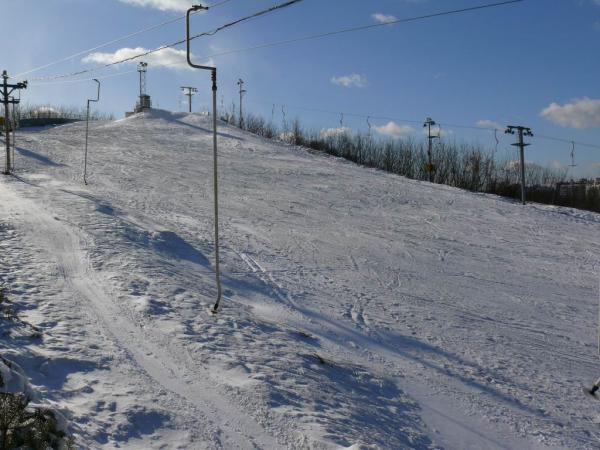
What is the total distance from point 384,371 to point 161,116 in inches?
1414

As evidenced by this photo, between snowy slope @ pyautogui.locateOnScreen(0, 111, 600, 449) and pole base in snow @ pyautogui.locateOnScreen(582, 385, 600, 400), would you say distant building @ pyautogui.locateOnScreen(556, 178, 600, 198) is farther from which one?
pole base in snow @ pyautogui.locateOnScreen(582, 385, 600, 400)

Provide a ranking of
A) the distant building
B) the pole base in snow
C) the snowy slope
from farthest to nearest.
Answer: the distant building
the pole base in snow
the snowy slope

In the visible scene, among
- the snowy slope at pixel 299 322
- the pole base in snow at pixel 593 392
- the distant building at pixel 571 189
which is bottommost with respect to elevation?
the pole base in snow at pixel 593 392

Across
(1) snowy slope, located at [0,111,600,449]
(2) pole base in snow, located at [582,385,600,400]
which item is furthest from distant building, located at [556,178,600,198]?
(2) pole base in snow, located at [582,385,600,400]

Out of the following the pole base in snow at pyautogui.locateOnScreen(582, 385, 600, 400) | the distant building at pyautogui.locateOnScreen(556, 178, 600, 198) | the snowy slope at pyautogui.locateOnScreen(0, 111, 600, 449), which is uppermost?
the distant building at pyautogui.locateOnScreen(556, 178, 600, 198)

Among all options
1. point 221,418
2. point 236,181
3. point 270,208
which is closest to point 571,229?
point 270,208

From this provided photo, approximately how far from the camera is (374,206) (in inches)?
691

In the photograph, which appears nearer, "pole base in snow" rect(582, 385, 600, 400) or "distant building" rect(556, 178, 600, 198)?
"pole base in snow" rect(582, 385, 600, 400)

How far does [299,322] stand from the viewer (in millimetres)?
7688

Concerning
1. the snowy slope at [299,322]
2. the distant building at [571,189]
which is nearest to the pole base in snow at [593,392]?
the snowy slope at [299,322]

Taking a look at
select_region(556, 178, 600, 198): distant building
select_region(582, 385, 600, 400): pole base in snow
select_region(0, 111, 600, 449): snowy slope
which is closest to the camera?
select_region(0, 111, 600, 449): snowy slope

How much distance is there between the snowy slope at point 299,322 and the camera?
495cm

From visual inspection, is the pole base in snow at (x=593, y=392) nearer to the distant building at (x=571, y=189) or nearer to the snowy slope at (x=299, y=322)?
the snowy slope at (x=299, y=322)

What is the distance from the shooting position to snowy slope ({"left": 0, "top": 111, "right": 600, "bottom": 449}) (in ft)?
16.2
